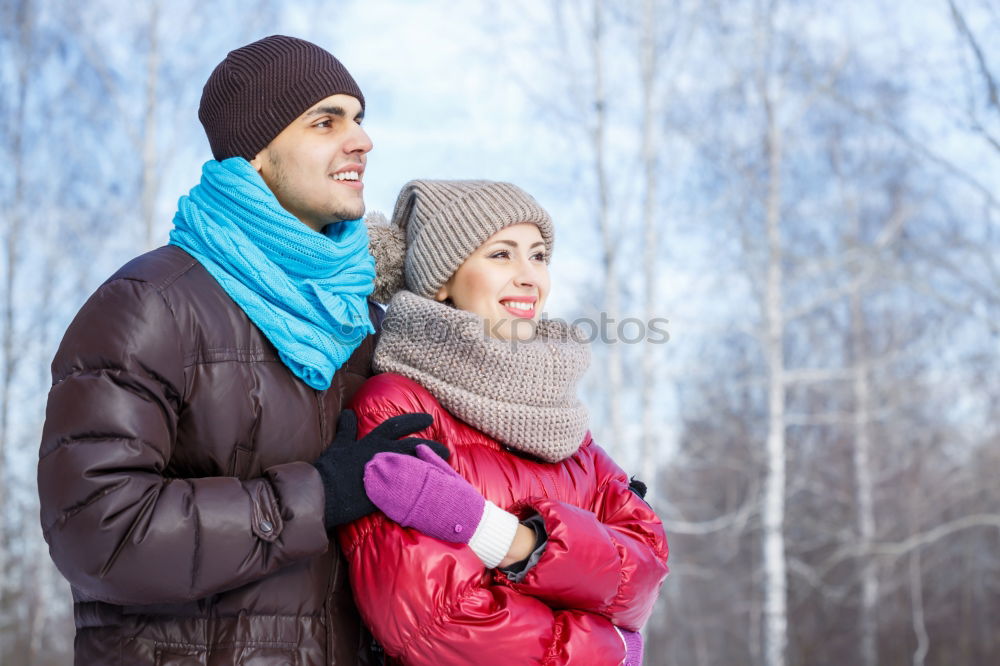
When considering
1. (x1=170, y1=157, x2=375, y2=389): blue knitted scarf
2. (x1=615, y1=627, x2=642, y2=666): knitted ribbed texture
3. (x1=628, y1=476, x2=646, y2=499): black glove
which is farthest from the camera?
(x1=628, y1=476, x2=646, y2=499): black glove

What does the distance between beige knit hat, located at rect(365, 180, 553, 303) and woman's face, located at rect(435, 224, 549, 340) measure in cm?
3

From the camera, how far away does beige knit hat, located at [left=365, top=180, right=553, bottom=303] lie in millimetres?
2412

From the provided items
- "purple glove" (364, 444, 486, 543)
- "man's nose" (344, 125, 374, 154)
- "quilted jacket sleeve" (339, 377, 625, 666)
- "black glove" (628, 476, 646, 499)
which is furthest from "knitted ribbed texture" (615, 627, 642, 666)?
"man's nose" (344, 125, 374, 154)

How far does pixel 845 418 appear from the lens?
9.83 metres

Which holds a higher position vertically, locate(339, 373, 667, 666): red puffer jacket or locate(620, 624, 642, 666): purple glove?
locate(339, 373, 667, 666): red puffer jacket

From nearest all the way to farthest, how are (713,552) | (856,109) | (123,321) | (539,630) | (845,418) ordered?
1. (123,321)
2. (539,630)
3. (856,109)
4. (845,418)
5. (713,552)

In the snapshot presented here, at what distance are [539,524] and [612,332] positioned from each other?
558cm

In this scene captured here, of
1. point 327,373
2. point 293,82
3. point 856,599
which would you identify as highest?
point 293,82

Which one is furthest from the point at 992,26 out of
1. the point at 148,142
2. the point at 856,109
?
the point at 148,142

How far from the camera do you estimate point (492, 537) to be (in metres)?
1.97

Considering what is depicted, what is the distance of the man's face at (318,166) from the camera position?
2232 millimetres

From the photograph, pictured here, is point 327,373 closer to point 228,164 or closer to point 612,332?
point 228,164

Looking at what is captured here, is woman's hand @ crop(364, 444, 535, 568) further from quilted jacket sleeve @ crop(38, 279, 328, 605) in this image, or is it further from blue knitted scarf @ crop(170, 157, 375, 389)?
blue knitted scarf @ crop(170, 157, 375, 389)

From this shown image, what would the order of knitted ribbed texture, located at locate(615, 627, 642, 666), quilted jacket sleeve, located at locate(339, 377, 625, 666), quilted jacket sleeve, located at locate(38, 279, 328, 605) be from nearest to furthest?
quilted jacket sleeve, located at locate(38, 279, 328, 605)
quilted jacket sleeve, located at locate(339, 377, 625, 666)
knitted ribbed texture, located at locate(615, 627, 642, 666)
